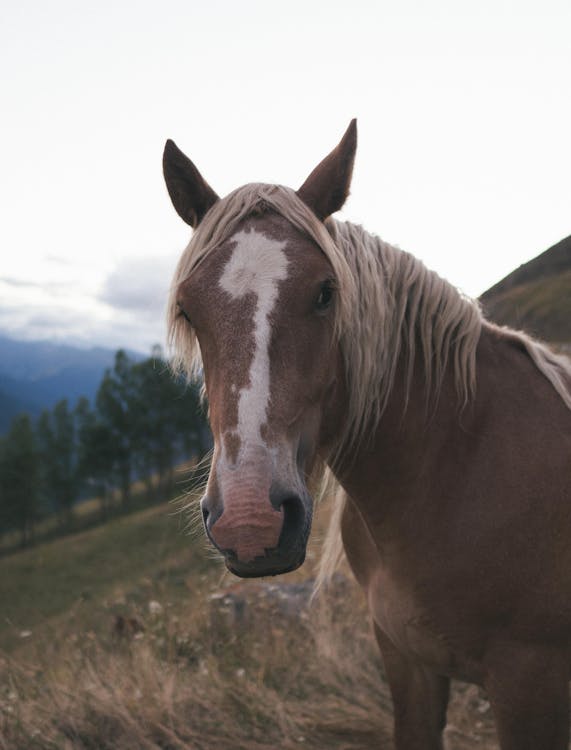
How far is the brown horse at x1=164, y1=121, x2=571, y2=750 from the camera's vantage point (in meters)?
1.89

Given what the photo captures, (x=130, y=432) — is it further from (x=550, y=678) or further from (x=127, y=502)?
(x=550, y=678)

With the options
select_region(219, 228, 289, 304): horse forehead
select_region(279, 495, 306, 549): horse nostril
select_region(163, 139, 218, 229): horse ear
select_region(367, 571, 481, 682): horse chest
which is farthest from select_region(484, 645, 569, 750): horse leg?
select_region(163, 139, 218, 229): horse ear

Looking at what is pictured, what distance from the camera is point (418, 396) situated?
98.5 inches

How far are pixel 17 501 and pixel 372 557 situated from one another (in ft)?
175

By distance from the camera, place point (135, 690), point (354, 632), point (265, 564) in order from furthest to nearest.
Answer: point (354, 632) → point (135, 690) → point (265, 564)

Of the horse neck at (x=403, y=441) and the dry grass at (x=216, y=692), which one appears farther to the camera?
the dry grass at (x=216, y=692)

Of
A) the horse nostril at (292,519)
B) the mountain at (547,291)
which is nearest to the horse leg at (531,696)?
the horse nostril at (292,519)

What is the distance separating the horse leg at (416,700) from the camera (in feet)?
9.25

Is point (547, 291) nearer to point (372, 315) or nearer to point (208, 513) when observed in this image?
point (372, 315)

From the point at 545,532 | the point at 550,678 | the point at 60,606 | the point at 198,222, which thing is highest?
the point at 198,222

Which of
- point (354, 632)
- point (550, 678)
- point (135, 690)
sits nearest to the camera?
point (550, 678)

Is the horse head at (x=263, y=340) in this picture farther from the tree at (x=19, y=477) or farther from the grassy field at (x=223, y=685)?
the tree at (x=19, y=477)

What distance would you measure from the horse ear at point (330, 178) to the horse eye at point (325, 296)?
41 centimetres

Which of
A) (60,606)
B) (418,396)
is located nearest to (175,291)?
(418,396)
